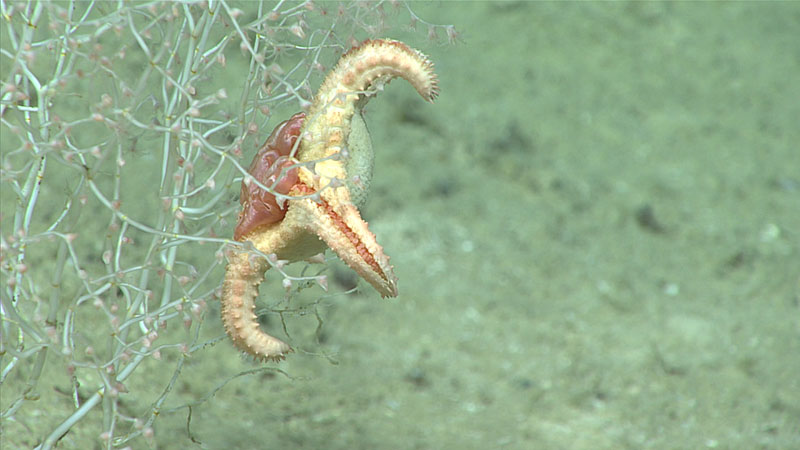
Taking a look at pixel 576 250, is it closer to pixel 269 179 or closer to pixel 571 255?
pixel 571 255

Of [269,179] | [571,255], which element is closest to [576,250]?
[571,255]

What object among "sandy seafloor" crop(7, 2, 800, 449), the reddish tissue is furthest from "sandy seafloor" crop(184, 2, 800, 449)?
the reddish tissue

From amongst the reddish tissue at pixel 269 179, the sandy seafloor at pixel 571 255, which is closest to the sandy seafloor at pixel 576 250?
the sandy seafloor at pixel 571 255

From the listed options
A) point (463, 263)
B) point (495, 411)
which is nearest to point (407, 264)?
point (463, 263)

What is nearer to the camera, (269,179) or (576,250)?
(269,179)

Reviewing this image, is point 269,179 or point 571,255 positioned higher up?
point 571,255

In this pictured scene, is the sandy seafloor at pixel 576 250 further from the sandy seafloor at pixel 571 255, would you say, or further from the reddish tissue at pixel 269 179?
the reddish tissue at pixel 269 179
